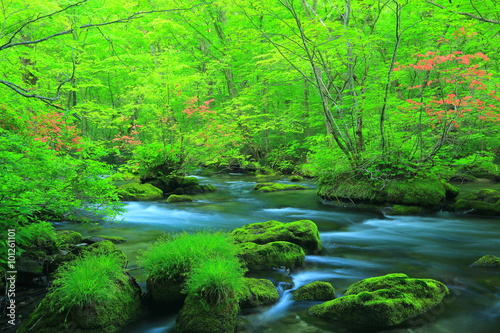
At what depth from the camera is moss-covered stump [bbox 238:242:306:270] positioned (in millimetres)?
5125

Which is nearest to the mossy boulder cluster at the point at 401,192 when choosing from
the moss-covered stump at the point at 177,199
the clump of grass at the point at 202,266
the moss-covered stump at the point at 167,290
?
the moss-covered stump at the point at 177,199

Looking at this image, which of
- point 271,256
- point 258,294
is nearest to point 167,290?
point 258,294

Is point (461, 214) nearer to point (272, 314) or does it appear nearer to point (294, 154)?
point (272, 314)

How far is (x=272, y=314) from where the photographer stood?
3875 millimetres

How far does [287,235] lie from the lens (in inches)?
233

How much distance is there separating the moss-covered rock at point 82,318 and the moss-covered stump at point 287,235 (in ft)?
8.70

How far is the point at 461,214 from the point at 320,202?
4.20 metres

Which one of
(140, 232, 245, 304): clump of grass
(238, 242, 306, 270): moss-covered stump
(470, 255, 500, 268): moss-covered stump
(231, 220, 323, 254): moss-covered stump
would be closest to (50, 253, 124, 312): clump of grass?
(140, 232, 245, 304): clump of grass

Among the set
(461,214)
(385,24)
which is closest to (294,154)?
(385,24)

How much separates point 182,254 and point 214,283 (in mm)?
792

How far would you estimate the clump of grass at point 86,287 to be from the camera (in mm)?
3305

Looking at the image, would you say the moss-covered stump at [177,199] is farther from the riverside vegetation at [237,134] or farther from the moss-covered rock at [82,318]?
the moss-covered rock at [82,318]

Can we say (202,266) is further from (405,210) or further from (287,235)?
(405,210)

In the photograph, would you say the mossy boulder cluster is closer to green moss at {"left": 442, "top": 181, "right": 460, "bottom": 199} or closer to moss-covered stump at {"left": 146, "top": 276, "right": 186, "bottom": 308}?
green moss at {"left": 442, "top": 181, "right": 460, "bottom": 199}
